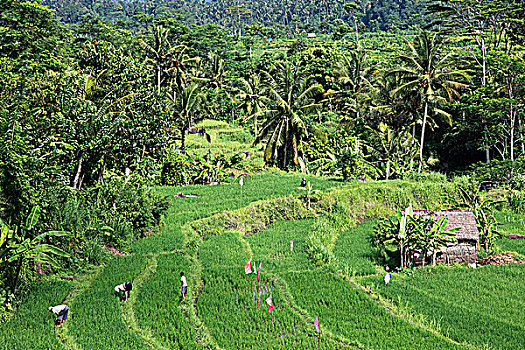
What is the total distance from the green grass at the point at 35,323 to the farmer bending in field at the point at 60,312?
0.13 metres

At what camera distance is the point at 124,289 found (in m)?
8.80

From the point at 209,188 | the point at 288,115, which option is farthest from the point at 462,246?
the point at 288,115

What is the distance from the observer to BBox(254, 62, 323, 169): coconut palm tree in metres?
23.5

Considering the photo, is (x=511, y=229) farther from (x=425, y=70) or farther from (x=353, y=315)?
(x=425, y=70)

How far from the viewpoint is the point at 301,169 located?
24.0m

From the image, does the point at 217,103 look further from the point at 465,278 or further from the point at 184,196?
the point at 465,278

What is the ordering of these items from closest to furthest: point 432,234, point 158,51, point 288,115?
point 432,234
point 288,115
point 158,51

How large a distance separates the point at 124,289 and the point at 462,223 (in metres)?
8.73

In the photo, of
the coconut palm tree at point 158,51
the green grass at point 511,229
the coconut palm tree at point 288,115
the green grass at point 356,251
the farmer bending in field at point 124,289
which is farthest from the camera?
the coconut palm tree at point 158,51

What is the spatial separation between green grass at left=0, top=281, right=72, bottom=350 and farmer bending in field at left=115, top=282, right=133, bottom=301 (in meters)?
1.04

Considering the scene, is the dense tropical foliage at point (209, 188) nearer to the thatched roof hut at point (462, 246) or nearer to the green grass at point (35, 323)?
the green grass at point (35, 323)

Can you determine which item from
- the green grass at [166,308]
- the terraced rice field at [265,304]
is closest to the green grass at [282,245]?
the terraced rice field at [265,304]

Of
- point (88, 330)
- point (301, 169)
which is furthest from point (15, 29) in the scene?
point (88, 330)

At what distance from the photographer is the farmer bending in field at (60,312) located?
25.4 ft
